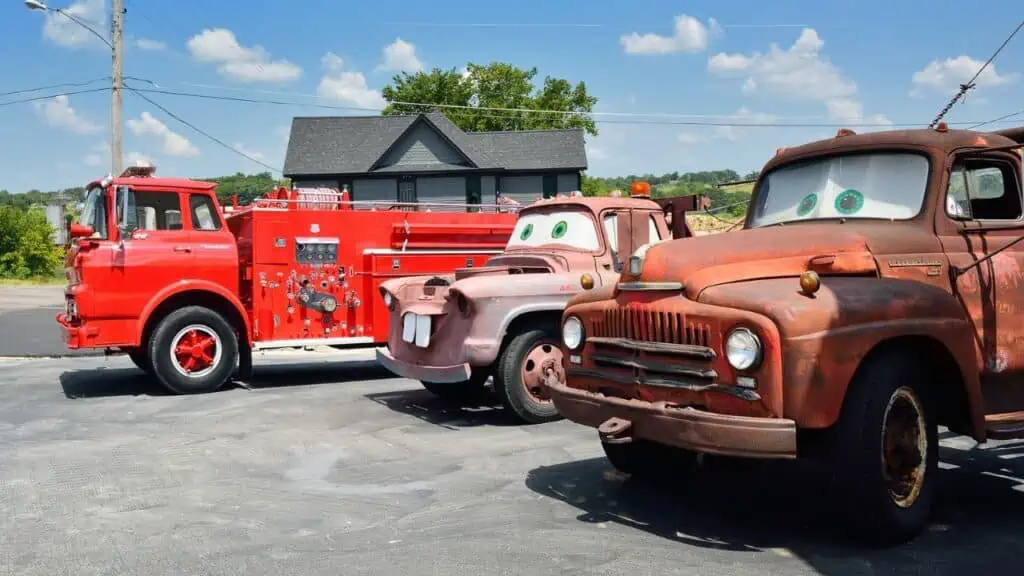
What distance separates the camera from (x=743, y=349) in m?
4.32

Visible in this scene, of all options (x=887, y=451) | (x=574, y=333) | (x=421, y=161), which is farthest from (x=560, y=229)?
(x=421, y=161)

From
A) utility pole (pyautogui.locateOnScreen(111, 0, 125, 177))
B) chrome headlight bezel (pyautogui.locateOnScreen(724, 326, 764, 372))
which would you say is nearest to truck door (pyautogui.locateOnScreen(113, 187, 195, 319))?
chrome headlight bezel (pyautogui.locateOnScreen(724, 326, 764, 372))

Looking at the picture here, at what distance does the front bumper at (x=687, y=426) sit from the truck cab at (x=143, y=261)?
6.43 metres

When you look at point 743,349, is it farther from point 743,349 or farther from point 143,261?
point 143,261

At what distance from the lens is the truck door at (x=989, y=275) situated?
5113mm

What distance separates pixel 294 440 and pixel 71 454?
168 centimetres

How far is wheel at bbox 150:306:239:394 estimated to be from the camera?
1005 centimetres

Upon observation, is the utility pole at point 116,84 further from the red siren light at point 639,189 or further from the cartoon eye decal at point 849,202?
the cartoon eye decal at point 849,202

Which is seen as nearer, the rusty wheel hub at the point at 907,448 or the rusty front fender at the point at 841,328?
the rusty front fender at the point at 841,328

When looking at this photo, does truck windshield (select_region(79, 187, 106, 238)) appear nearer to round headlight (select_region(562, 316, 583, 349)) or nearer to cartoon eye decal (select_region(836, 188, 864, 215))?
round headlight (select_region(562, 316, 583, 349))

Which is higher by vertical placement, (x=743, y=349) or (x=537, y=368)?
(x=743, y=349)

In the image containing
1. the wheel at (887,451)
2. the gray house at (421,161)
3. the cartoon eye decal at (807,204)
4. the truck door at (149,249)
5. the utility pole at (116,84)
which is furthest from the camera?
the gray house at (421,161)

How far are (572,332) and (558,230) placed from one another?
12.3 ft

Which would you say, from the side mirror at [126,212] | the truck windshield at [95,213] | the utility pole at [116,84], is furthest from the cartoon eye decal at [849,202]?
the utility pole at [116,84]
